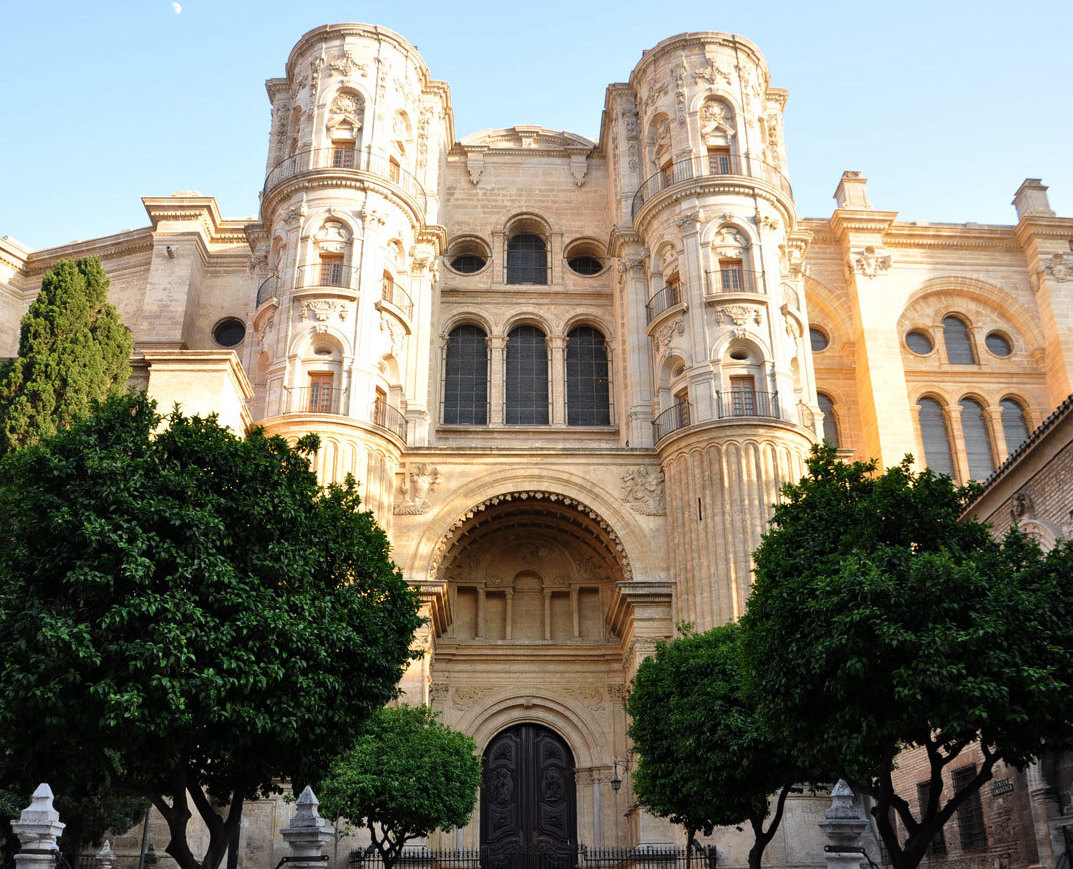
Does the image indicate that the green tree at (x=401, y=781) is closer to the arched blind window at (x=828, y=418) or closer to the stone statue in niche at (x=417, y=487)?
the stone statue in niche at (x=417, y=487)

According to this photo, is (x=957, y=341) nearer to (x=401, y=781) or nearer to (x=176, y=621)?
(x=401, y=781)

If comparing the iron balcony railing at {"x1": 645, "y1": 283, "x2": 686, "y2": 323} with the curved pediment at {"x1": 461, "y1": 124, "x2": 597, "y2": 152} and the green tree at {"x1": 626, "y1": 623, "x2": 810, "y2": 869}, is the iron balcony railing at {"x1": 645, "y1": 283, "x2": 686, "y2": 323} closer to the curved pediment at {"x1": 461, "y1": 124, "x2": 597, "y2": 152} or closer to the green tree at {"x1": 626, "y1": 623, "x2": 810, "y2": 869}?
the curved pediment at {"x1": 461, "y1": 124, "x2": 597, "y2": 152}

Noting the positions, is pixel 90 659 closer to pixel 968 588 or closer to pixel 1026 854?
pixel 968 588

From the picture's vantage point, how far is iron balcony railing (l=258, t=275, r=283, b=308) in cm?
2819

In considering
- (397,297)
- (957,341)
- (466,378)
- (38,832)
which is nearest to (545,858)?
(466,378)

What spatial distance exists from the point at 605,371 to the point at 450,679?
33.2 feet

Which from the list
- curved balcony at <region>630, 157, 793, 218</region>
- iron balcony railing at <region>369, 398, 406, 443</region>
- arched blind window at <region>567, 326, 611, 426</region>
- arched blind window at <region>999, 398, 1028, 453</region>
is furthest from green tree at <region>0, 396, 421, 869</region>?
arched blind window at <region>999, 398, 1028, 453</region>

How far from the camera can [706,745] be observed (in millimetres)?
16812

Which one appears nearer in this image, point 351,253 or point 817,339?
point 351,253

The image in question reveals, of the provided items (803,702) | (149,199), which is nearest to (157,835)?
(803,702)

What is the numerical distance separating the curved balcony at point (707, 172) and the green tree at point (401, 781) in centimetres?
1678

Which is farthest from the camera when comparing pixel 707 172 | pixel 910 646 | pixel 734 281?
pixel 707 172

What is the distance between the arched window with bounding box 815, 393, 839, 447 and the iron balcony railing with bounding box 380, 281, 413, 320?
12.7 meters

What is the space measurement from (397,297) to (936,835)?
18.5 m
